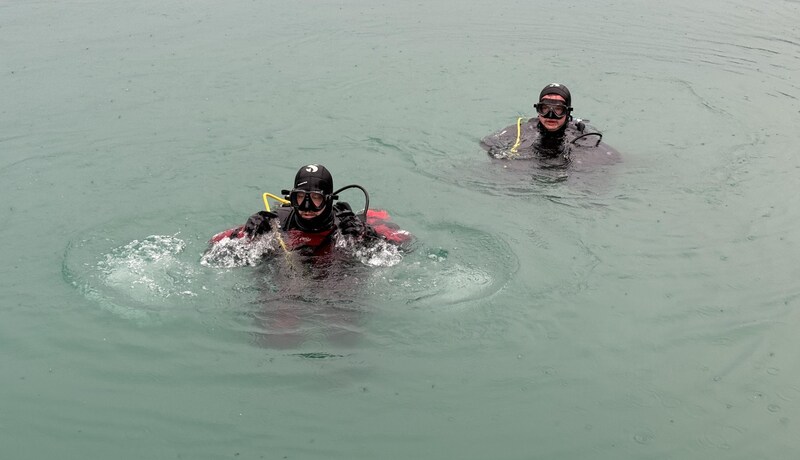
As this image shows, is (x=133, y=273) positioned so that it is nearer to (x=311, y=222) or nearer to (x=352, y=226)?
(x=311, y=222)

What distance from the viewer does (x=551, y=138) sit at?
416 inches

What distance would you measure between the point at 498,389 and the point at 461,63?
25.0 ft

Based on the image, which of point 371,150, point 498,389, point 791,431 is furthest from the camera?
point 371,150

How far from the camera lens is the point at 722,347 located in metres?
6.88

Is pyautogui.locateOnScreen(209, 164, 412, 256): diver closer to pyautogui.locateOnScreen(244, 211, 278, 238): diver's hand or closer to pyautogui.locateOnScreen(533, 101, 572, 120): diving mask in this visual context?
pyautogui.locateOnScreen(244, 211, 278, 238): diver's hand

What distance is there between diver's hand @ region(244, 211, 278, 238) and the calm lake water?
368 millimetres

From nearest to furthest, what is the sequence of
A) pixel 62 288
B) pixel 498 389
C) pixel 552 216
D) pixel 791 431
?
pixel 791 431, pixel 498 389, pixel 62 288, pixel 552 216

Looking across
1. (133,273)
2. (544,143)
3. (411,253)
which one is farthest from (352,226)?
(544,143)

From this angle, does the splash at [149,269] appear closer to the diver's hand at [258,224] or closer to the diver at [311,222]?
the diver at [311,222]

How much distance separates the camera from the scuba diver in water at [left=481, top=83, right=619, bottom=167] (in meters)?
10.3

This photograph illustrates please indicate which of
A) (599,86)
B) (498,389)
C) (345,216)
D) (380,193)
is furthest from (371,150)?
(498,389)

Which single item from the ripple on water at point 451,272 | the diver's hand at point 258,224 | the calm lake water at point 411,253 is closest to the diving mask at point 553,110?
the calm lake water at point 411,253

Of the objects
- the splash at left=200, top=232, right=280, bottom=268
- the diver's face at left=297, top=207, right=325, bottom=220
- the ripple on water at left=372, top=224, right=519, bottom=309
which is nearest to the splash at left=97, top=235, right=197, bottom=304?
the splash at left=200, top=232, right=280, bottom=268

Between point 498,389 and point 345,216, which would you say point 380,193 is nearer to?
point 345,216
